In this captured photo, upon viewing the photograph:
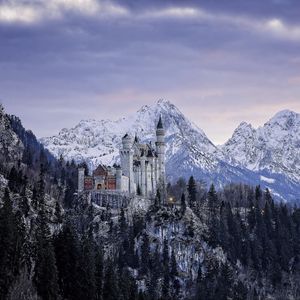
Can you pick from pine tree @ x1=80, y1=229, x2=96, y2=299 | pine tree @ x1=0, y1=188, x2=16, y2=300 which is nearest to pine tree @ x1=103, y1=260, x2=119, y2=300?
pine tree @ x1=80, y1=229, x2=96, y2=299

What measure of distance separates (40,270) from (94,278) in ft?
52.2

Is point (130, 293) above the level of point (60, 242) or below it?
below

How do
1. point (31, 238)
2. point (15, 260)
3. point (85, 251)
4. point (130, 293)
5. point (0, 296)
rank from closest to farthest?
point (0, 296)
point (15, 260)
point (85, 251)
point (130, 293)
point (31, 238)

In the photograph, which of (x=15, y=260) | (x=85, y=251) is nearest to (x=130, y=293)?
(x=85, y=251)

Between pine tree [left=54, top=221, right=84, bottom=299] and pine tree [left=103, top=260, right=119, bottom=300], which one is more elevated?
pine tree [left=54, top=221, right=84, bottom=299]

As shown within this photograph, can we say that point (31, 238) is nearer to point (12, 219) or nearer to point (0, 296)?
point (12, 219)

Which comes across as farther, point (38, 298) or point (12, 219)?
point (12, 219)

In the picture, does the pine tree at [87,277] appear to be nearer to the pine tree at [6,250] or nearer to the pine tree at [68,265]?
the pine tree at [68,265]

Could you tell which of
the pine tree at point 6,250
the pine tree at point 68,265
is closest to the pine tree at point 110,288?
the pine tree at point 68,265

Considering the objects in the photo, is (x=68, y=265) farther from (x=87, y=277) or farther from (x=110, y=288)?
(x=110, y=288)

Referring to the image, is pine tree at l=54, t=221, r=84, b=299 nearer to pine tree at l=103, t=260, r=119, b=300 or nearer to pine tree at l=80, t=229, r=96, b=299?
pine tree at l=80, t=229, r=96, b=299

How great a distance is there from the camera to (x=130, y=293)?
17538cm

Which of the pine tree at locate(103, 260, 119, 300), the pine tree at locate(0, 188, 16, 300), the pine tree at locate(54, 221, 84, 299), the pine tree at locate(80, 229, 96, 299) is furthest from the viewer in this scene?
the pine tree at locate(103, 260, 119, 300)

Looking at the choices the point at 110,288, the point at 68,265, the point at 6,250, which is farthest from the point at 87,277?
the point at 6,250
